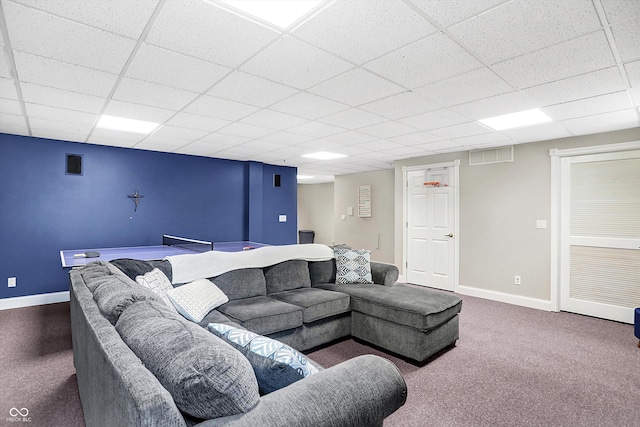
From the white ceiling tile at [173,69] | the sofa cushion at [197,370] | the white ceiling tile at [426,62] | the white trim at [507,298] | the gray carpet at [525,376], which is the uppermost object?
the white ceiling tile at [426,62]

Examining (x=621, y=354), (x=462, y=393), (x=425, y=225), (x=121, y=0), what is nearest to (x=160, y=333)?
(x=121, y=0)

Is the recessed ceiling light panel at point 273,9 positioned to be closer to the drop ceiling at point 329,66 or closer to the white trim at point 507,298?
the drop ceiling at point 329,66

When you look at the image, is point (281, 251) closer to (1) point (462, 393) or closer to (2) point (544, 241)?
(1) point (462, 393)

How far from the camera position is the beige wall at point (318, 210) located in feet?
35.6

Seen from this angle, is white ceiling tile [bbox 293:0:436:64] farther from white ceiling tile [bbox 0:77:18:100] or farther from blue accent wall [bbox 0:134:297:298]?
blue accent wall [bbox 0:134:297:298]

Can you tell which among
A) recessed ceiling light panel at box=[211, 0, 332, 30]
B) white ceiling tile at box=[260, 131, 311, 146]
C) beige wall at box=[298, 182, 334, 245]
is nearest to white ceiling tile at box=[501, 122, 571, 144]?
white ceiling tile at box=[260, 131, 311, 146]

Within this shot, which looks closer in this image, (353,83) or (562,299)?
(353,83)

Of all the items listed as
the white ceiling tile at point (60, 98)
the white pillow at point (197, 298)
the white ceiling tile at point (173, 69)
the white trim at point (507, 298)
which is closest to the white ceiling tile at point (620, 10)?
the white ceiling tile at point (173, 69)

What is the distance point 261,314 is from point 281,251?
1.00 meters

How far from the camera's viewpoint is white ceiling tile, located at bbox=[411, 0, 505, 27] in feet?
5.33

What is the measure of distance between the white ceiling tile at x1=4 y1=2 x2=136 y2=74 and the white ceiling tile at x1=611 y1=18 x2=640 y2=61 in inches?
110

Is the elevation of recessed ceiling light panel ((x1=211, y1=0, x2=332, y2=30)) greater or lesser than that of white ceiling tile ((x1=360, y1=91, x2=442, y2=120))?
greater

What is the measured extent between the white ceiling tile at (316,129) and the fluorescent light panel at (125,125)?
166cm

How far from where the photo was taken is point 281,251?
3613 mm
